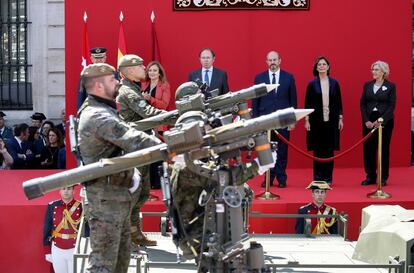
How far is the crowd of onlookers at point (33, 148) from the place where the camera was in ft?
46.9

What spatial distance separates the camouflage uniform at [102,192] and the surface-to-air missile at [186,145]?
1.30ft

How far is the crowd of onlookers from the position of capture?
562 inches

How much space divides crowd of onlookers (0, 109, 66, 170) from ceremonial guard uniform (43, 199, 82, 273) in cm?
319

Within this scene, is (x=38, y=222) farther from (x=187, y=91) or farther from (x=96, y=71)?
(x=96, y=71)

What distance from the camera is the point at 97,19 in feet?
44.8

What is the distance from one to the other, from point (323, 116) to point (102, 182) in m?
5.95

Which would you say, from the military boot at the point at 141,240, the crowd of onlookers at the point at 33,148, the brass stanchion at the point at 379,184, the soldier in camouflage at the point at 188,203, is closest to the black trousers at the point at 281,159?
the brass stanchion at the point at 379,184

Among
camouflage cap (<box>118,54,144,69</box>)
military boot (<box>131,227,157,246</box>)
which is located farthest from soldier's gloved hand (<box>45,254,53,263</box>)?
camouflage cap (<box>118,54,144,69</box>)

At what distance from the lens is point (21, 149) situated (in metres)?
14.7

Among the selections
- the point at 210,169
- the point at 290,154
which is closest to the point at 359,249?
the point at 210,169

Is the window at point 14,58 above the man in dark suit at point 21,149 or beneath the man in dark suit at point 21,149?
above

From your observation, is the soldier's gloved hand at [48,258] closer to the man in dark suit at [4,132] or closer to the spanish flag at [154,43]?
the spanish flag at [154,43]

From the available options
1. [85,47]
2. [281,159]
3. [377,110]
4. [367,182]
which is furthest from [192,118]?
[85,47]

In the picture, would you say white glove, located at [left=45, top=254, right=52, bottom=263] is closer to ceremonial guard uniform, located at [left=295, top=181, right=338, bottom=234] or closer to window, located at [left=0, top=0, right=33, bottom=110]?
ceremonial guard uniform, located at [left=295, top=181, right=338, bottom=234]
